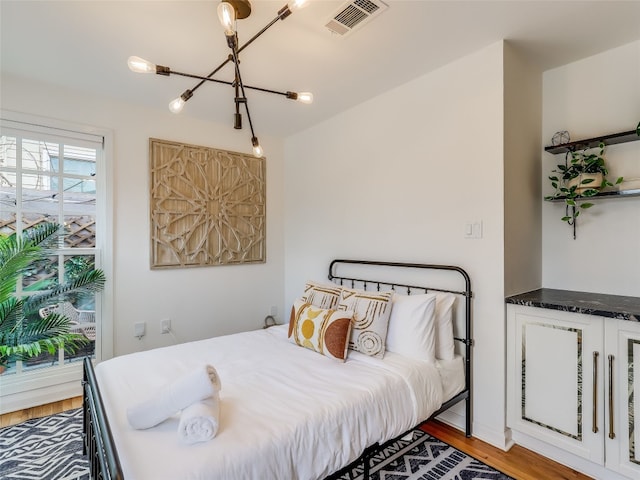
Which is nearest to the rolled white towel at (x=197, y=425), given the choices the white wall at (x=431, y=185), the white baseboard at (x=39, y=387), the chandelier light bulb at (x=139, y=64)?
the chandelier light bulb at (x=139, y=64)

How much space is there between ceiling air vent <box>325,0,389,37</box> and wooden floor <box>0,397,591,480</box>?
2624mm

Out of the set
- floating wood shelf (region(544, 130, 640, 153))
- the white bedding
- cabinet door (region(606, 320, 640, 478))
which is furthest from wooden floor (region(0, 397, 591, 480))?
floating wood shelf (region(544, 130, 640, 153))

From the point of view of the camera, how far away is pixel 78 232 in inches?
112

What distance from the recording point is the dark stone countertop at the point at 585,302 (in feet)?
5.52

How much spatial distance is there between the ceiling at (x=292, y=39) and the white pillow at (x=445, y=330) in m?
1.68

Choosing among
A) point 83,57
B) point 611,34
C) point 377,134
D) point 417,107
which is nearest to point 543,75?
point 611,34

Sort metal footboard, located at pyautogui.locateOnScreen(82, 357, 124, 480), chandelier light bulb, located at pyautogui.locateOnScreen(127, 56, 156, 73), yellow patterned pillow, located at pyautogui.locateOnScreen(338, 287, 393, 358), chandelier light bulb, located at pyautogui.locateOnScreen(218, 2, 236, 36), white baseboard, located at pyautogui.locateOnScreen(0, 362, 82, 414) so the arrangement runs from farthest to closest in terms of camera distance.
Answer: white baseboard, located at pyautogui.locateOnScreen(0, 362, 82, 414), yellow patterned pillow, located at pyautogui.locateOnScreen(338, 287, 393, 358), chandelier light bulb, located at pyautogui.locateOnScreen(127, 56, 156, 73), chandelier light bulb, located at pyautogui.locateOnScreen(218, 2, 236, 36), metal footboard, located at pyautogui.locateOnScreen(82, 357, 124, 480)

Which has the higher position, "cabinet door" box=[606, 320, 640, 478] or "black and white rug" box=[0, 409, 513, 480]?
"cabinet door" box=[606, 320, 640, 478]

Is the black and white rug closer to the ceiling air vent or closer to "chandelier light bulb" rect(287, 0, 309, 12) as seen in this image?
"chandelier light bulb" rect(287, 0, 309, 12)

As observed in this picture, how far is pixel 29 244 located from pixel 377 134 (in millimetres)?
2686

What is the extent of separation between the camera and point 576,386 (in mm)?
1815

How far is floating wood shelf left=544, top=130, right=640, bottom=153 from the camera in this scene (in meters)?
2.03

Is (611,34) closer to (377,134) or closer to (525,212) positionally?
(525,212)

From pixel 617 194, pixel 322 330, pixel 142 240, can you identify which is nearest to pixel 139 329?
pixel 142 240
